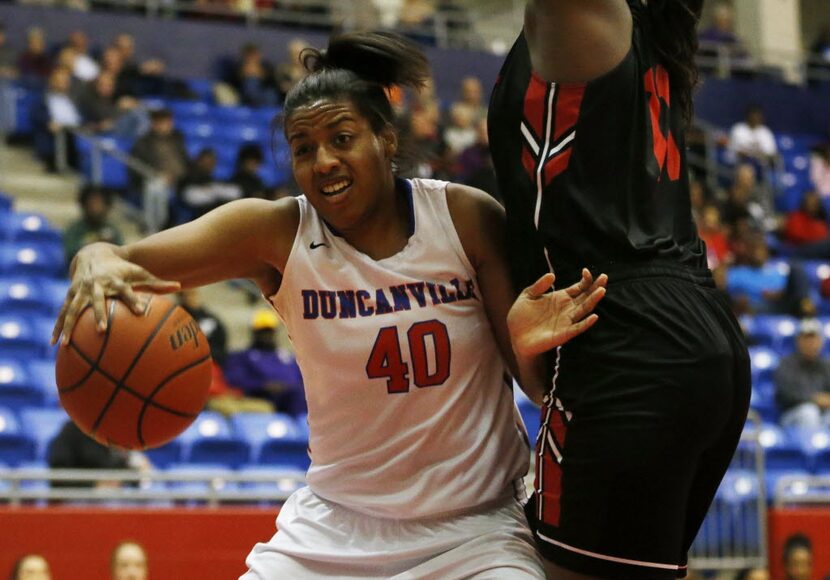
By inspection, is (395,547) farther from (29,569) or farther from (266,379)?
(266,379)

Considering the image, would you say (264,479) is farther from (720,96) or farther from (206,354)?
(720,96)

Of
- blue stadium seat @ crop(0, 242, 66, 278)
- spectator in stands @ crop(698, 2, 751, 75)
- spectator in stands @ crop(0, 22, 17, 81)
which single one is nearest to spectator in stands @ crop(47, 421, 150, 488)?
blue stadium seat @ crop(0, 242, 66, 278)

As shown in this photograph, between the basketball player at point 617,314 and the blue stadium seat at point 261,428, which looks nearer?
the basketball player at point 617,314

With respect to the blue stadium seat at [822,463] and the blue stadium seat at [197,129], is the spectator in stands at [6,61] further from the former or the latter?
the blue stadium seat at [822,463]

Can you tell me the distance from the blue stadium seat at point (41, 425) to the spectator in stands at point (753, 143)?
9.43 m

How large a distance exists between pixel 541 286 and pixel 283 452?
5381mm

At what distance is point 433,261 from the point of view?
3.24m

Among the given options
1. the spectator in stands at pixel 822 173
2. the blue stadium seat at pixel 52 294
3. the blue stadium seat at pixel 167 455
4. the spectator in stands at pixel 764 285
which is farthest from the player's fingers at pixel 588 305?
the spectator in stands at pixel 822 173

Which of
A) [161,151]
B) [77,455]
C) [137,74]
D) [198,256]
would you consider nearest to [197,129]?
[137,74]

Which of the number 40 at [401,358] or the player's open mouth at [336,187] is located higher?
the player's open mouth at [336,187]

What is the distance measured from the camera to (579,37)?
268cm

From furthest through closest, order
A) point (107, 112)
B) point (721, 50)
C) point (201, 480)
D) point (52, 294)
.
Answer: point (721, 50)
point (107, 112)
point (52, 294)
point (201, 480)

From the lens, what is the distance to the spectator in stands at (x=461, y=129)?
12.2 meters

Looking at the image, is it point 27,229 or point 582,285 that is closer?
point 582,285
